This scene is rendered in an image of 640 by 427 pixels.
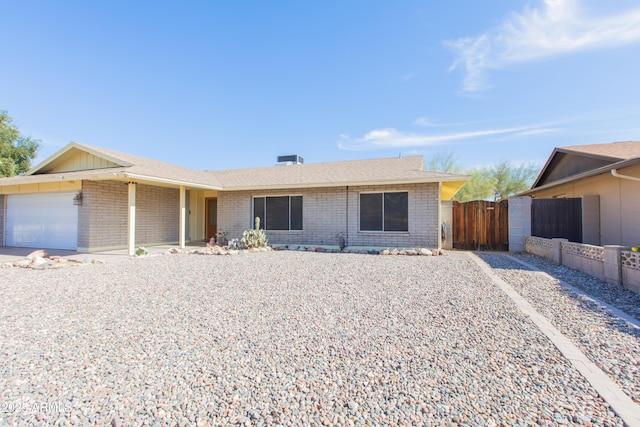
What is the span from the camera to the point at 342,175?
12.4 metres

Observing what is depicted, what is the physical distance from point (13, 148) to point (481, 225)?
111 feet

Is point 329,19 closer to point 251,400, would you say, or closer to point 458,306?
point 458,306

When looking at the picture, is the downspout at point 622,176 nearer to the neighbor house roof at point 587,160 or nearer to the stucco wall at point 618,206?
the neighbor house roof at point 587,160

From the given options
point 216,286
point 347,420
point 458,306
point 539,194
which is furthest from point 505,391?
point 539,194

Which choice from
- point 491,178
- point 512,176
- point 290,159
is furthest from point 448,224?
point 512,176

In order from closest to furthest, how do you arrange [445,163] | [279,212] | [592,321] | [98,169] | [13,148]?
[592,321] < [98,169] < [279,212] < [445,163] < [13,148]

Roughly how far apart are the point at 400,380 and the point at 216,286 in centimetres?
434

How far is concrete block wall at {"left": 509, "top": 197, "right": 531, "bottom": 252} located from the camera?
11.2 meters

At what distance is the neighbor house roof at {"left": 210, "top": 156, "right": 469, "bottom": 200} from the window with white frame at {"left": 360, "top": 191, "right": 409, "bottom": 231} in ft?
2.47

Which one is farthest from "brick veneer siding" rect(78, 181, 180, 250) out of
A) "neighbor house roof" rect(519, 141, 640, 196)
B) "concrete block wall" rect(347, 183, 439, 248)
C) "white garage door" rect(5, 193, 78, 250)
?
"neighbor house roof" rect(519, 141, 640, 196)

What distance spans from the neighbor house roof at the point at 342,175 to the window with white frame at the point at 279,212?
2.76 feet

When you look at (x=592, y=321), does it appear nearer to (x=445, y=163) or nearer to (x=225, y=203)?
(x=225, y=203)

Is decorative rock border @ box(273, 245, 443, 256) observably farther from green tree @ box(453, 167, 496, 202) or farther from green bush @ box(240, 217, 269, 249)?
green tree @ box(453, 167, 496, 202)

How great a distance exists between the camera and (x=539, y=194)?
15.6 m
